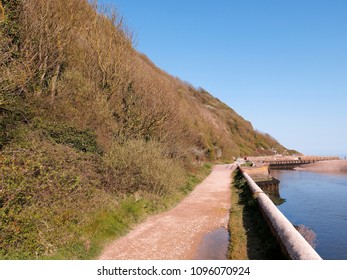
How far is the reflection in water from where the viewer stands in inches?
289

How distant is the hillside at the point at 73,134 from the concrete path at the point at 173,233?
1.60 ft

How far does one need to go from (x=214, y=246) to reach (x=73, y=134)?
6.89 m

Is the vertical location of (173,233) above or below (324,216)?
above

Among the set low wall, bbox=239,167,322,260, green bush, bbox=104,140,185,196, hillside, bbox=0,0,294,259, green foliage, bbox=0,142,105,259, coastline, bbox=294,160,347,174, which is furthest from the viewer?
coastline, bbox=294,160,347,174

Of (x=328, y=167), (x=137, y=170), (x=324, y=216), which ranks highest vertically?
(x=137, y=170)

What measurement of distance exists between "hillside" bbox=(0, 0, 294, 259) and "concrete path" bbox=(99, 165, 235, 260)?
0.49 meters

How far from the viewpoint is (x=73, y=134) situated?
11.6 m

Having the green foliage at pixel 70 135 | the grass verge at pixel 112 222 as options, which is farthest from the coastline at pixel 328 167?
the green foliage at pixel 70 135

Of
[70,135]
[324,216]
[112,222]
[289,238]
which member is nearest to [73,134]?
[70,135]

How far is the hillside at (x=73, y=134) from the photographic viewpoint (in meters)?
6.67

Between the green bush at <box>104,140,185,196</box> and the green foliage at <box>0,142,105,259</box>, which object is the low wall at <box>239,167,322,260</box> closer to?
the green foliage at <box>0,142,105,259</box>

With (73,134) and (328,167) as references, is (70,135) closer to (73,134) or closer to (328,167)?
(73,134)

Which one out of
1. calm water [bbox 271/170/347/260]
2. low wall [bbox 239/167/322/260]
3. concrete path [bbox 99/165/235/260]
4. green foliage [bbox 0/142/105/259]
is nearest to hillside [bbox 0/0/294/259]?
green foliage [bbox 0/142/105/259]

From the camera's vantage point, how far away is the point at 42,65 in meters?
14.4
